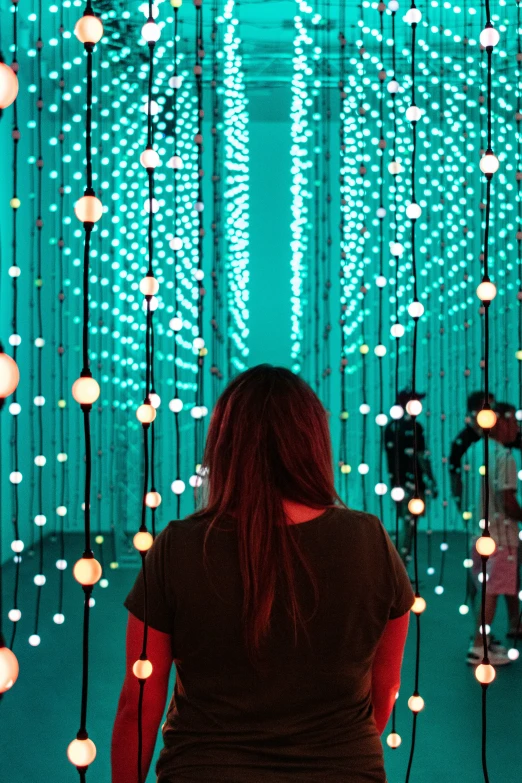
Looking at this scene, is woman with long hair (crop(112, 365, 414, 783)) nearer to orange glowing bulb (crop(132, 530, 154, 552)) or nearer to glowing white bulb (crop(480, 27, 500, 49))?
orange glowing bulb (crop(132, 530, 154, 552))

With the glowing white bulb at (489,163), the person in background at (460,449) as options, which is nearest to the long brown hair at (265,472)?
the glowing white bulb at (489,163)

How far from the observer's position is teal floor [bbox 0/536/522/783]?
3244mm

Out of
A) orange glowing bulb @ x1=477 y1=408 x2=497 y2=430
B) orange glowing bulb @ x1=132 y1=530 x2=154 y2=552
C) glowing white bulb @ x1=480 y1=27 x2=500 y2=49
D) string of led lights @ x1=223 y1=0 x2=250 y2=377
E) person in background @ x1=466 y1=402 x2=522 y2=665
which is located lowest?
person in background @ x1=466 y1=402 x2=522 y2=665

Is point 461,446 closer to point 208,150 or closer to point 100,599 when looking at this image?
point 100,599

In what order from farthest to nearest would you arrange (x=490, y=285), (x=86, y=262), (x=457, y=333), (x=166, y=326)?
1. (x=166, y=326)
2. (x=457, y=333)
3. (x=490, y=285)
4. (x=86, y=262)

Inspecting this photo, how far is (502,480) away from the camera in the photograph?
14.6 ft

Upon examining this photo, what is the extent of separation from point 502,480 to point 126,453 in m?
3.46

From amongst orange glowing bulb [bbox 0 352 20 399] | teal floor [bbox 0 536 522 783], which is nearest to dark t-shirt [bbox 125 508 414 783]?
orange glowing bulb [bbox 0 352 20 399]

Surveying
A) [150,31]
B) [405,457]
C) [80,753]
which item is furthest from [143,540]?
[405,457]

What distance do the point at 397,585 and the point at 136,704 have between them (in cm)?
48

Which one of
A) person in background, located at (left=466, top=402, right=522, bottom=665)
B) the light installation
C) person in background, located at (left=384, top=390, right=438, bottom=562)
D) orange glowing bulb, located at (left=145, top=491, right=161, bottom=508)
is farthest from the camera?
the light installation

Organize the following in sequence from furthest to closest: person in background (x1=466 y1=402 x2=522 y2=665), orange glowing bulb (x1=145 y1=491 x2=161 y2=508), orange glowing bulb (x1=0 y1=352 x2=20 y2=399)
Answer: person in background (x1=466 y1=402 x2=522 y2=665)
orange glowing bulb (x1=145 y1=491 x2=161 y2=508)
orange glowing bulb (x1=0 y1=352 x2=20 y2=399)

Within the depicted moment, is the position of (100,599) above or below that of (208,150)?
below

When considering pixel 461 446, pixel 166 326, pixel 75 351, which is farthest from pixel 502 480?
pixel 75 351
